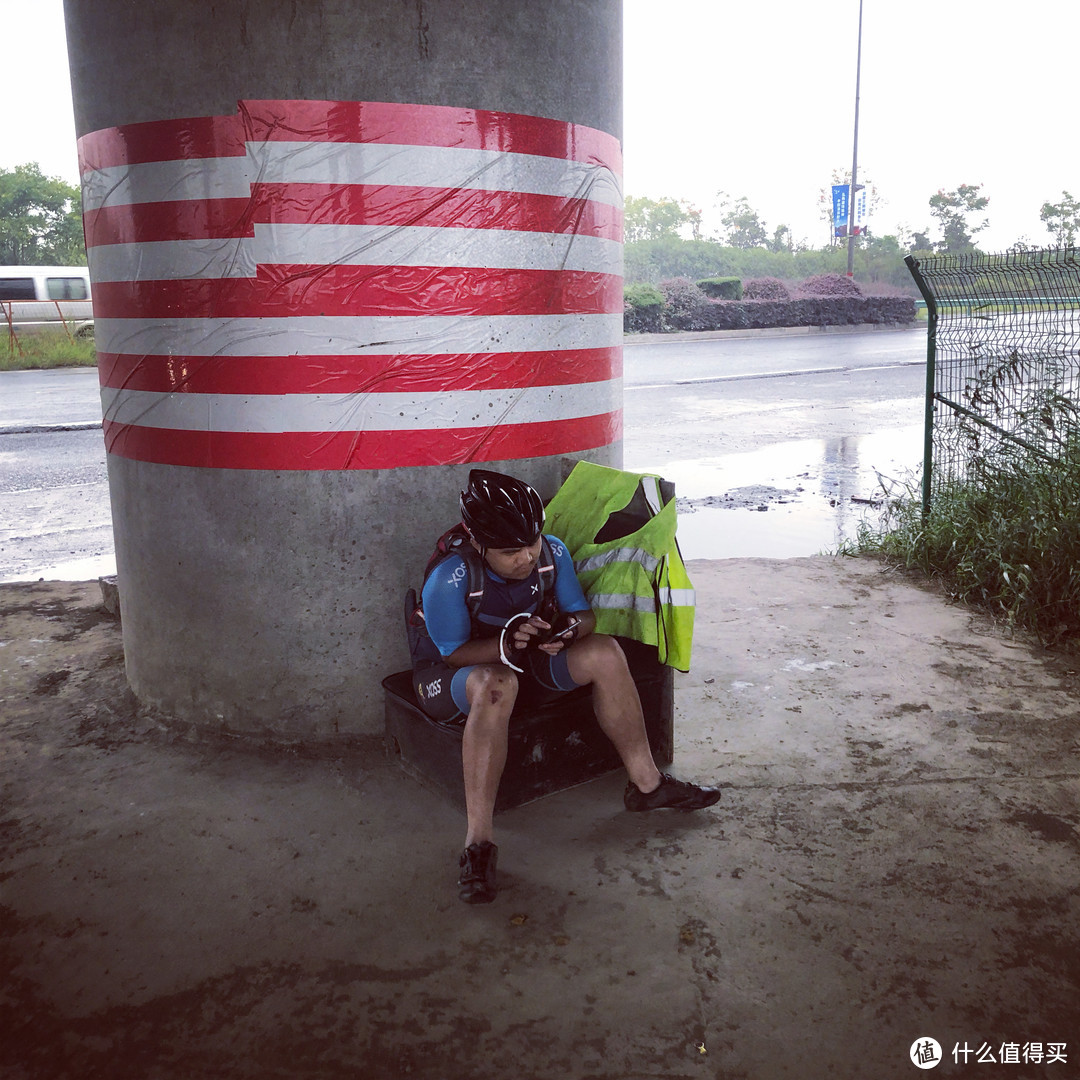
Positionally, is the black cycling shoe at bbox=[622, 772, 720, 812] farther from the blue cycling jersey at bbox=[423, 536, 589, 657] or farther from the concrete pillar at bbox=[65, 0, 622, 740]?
the concrete pillar at bbox=[65, 0, 622, 740]

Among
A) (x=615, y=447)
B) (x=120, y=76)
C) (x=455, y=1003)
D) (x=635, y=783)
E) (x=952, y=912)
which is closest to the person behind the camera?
(x=455, y=1003)

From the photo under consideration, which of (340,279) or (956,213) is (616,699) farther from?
(956,213)

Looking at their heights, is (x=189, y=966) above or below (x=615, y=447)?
below

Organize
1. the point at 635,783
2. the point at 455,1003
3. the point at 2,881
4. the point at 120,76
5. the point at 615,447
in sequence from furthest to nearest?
the point at 615,447
the point at 120,76
the point at 635,783
the point at 2,881
the point at 455,1003

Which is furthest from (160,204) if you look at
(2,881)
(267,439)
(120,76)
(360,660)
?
(2,881)

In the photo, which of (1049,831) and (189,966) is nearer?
(189,966)

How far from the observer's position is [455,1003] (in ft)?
8.23

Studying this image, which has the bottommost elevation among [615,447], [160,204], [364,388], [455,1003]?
[455,1003]

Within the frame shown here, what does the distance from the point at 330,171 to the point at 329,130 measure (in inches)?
5.4

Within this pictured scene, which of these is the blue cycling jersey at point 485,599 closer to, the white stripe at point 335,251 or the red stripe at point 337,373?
the red stripe at point 337,373

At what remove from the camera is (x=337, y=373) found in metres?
3.65

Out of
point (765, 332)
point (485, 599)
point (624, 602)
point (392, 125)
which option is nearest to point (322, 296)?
point (392, 125)

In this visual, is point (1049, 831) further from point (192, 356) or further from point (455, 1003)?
point (192, 356)

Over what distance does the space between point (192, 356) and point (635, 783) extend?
7.18ft
